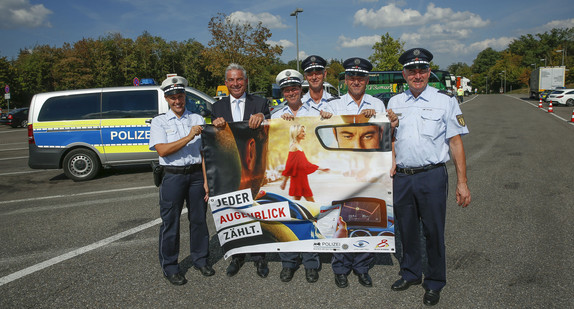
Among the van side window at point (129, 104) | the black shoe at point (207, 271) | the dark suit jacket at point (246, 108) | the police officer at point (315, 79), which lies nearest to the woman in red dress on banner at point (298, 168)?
the police officer at point (315, 79)

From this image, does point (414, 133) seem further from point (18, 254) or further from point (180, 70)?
point (180, 70)

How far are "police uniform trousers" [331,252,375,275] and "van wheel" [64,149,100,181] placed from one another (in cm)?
739

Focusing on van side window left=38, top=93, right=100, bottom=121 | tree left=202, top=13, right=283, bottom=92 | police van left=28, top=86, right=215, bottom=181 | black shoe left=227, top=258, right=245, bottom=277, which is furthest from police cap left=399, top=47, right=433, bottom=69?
tree left=202, top=13, right=283, bottom=92

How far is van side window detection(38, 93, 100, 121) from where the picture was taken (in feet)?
28.7

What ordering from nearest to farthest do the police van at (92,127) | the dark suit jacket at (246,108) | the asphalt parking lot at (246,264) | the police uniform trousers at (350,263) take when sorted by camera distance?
the asphalt parking lot at (246,264) < the police uniform trousers at (350,263) < the dark suit jacket at (246,108) < the police van at (92,127)

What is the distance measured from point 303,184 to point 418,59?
1.49 metres

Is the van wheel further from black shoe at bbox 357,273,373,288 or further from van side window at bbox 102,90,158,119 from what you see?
black shoe at bbox 357,273,373,288

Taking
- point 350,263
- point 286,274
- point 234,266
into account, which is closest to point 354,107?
point 350,263

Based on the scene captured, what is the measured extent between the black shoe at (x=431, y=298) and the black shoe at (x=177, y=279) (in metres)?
2.20

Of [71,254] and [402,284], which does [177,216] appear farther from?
[402,284]

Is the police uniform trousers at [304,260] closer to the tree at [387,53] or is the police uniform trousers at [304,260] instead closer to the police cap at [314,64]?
the police cap at [314,64]

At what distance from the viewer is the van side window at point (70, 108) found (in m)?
8.75

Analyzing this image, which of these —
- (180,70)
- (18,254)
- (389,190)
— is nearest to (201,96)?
(18,254)

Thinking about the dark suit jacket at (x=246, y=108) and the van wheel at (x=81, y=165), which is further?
the van wheel at (x=81, y=165)
